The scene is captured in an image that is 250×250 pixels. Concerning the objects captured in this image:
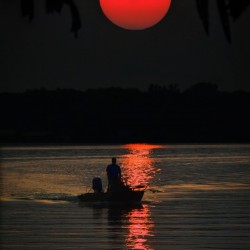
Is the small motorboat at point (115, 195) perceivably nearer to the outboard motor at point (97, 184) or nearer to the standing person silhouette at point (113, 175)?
the outboard motor at point (97, 184)

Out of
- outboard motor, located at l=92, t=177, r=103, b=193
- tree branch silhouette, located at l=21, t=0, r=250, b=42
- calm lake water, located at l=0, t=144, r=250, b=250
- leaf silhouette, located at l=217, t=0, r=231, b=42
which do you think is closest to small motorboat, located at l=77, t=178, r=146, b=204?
outboard motor, located at l=92, t=177, r=103, b=193

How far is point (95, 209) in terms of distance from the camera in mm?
35125

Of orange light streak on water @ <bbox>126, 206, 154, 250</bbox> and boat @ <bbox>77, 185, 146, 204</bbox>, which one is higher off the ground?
boat @ <bbox>77, 185, 146, 204</bbox>

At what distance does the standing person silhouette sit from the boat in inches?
17.7

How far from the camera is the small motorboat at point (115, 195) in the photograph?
32.5 meters

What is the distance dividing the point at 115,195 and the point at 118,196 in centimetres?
22

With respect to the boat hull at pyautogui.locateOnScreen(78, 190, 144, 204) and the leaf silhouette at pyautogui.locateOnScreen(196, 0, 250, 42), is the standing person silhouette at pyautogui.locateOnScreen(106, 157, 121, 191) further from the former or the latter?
the leaf silhouette at pyautogui.locateOnScreen(196, 0, 250, 42)

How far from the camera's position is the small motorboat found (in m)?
32.5

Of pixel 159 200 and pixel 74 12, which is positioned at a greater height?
pixel 74 12

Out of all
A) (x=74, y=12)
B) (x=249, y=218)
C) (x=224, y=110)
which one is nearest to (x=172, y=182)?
(x=249, y=218)

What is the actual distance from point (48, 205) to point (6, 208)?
2.31 m

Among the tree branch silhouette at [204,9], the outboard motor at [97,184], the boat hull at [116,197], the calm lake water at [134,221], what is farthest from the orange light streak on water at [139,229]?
the tree branch silhouette at [204,9]

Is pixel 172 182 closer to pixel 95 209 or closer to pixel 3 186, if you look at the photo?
pixel 3 186

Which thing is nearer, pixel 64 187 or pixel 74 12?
pixel 74 12
